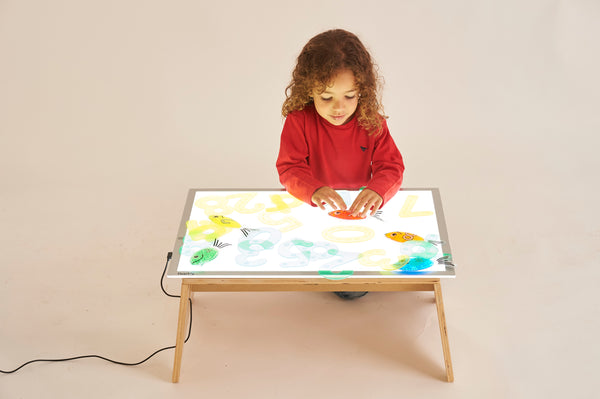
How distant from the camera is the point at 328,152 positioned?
8.02ft

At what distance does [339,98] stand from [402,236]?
0.51 meters

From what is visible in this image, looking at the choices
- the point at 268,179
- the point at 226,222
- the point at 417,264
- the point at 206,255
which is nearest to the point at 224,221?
the point at 226,222

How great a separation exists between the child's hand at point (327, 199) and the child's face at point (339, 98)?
254mm

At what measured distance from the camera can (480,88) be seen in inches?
140

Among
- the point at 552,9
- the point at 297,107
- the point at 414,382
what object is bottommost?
the point at 414,382

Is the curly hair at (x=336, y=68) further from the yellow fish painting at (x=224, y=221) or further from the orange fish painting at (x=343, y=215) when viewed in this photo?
the yellow fish painting at (x=224, y=221)

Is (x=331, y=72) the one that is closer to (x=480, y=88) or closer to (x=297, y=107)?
(x=297, y=107)

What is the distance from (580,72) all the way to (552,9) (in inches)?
15.1

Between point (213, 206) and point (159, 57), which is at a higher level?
point (159, 57)

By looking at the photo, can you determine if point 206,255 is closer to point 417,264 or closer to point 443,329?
point 417,264

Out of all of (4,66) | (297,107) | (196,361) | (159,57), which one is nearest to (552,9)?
(297,107)

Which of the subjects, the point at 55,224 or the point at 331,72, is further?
the point at 55,224

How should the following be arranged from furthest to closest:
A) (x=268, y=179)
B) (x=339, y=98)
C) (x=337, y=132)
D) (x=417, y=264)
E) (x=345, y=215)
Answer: (x=268, y=179)
(x=337, y=132)
(x=345, y=215)
(x=339, y=98)
(x=417, y=264)

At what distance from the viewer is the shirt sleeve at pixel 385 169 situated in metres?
2.30
